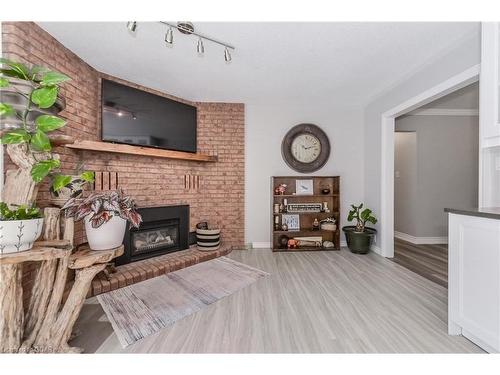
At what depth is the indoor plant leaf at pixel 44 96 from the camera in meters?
1.19

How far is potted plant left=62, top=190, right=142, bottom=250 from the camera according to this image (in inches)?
53.5

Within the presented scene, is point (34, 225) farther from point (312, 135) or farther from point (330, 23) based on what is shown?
point (312, 135)

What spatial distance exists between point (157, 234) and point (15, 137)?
2.03 metres

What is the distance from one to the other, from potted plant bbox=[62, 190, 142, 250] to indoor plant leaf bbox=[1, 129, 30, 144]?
41 cm

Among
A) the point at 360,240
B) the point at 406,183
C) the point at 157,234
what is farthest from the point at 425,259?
the point at 157,234

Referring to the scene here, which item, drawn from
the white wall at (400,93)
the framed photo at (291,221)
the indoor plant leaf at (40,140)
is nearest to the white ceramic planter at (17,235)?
the indoor plant leaf at (40,140)

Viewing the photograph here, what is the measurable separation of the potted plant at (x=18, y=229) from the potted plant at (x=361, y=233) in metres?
3.41

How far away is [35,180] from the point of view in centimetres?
123

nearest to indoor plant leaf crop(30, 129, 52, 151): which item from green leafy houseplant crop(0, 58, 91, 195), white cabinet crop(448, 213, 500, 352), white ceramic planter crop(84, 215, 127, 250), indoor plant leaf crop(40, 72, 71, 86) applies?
green leafy houseplant crop(0, 58, 91, 195)

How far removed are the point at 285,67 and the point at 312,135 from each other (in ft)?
4.64

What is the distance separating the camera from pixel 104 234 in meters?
1.41

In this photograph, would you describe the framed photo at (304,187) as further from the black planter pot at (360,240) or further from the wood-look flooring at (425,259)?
the wood-look flooring at (425,259)

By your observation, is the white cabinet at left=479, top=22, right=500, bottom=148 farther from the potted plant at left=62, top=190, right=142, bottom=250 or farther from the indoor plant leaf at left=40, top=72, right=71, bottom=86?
the indoor plant leaf at left=40, top=72, right=71, bottom=86
